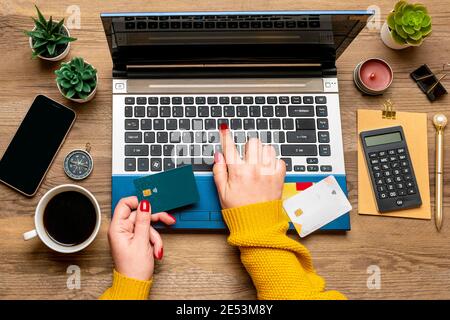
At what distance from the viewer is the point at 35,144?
852 mm

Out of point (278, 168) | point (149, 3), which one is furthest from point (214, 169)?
point (149, 3)

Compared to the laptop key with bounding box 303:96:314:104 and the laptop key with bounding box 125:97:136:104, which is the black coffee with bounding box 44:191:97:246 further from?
the laptop key with bounding box 303:96:314:104

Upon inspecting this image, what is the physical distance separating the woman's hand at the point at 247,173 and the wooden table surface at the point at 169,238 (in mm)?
89

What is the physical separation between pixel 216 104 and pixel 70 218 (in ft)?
1.12

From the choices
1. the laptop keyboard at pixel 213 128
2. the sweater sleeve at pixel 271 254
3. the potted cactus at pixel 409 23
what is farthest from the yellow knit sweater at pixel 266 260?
the potted cactus at pixel 409 23

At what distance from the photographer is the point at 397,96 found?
91 centimetres

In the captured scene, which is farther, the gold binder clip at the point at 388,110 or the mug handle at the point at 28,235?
the gold binder clip at the point at 388,110

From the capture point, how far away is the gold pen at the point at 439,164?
0.86m

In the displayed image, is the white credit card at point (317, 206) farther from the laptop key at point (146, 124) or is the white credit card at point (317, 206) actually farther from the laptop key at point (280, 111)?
the laptop key at point (146, 124)

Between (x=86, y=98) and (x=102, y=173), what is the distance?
146 millimetres

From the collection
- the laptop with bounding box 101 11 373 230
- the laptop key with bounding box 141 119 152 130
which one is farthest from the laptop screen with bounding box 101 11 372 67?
the laptop key with bounding box 141 119 152 130

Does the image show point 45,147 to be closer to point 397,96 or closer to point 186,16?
point 186,16

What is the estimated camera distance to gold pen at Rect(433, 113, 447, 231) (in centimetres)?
86

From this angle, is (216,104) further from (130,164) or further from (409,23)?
(409,23)
